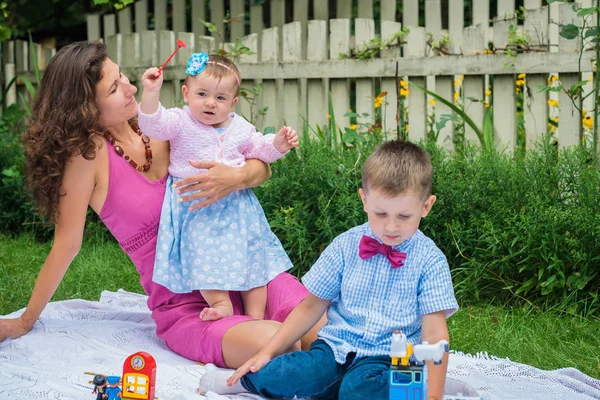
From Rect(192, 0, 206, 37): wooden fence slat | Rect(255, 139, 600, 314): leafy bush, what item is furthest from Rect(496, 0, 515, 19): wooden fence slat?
Rect(192, 0, 206, 37): wooden fence slat

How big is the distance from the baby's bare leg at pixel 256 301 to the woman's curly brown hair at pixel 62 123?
811mm

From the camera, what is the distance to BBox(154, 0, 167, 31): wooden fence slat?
23.9 ft

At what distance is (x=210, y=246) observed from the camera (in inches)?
131

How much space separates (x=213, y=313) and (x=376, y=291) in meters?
0.76

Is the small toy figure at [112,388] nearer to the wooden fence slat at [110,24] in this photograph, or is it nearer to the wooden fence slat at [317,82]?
the wooden fence slat at [317,82]

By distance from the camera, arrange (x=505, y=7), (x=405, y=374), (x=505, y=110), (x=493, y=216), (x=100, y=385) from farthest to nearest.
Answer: (x=505, y=7) → (x=505, y=110) → (x=493, y=216) → (x=100, y=385) → (x=405, y=374)

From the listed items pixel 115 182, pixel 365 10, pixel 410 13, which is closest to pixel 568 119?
pixel 410 13

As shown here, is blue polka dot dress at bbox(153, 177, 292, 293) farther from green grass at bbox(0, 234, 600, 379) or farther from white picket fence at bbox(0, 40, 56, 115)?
white picket fence at bbox(0, 40, 56, 115)

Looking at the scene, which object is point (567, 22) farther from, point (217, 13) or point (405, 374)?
point (405, 374)

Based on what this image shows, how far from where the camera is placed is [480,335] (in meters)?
3.83

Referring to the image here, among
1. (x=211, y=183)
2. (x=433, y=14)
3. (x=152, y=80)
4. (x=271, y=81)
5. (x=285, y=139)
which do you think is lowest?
(x=211, y=183)

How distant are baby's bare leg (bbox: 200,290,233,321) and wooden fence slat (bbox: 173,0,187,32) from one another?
14.0 feet

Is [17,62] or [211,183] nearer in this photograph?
[211,183]

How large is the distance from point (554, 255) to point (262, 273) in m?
1.47
